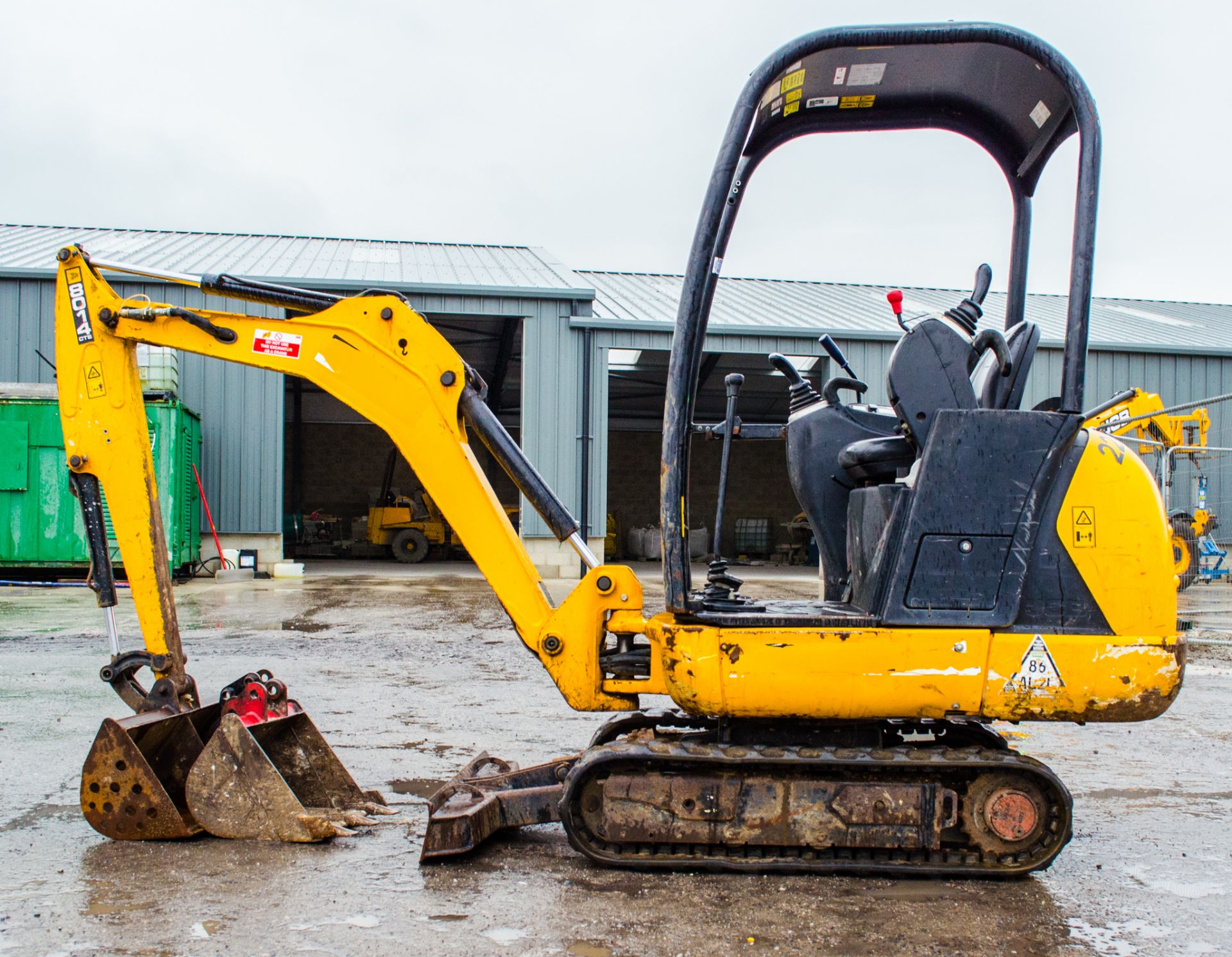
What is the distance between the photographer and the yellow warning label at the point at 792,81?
341 cm

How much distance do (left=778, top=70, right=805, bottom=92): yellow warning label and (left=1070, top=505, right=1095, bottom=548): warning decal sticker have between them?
68.4 inches

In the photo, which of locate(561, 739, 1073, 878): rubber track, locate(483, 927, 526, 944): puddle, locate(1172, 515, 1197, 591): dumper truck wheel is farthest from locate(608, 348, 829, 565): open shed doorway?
locate(483, 927, 526, 944): puddle

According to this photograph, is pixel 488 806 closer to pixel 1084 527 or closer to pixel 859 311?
pixel 1084 527

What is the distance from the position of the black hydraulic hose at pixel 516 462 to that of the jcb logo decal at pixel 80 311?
61.5 inches

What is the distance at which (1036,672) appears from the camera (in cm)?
321

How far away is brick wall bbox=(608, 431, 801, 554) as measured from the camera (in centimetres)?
3203

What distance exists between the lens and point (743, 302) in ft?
72.9

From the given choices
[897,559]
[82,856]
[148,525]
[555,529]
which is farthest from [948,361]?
[82,856]

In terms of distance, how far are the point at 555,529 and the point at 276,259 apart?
18.1m

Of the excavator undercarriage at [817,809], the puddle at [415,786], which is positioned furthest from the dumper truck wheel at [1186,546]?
the puddle at [415,786]

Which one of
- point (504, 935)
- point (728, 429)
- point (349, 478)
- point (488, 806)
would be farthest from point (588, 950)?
point (349, 478)

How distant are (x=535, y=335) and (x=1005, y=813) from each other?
15.6 meters

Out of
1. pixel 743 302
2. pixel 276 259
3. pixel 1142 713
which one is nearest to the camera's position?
pixel 1142 713

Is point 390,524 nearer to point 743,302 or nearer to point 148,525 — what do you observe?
point 743,302
